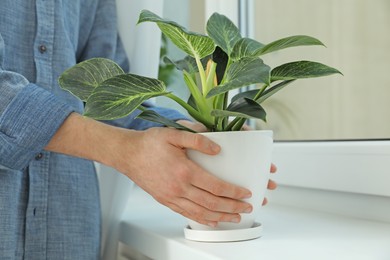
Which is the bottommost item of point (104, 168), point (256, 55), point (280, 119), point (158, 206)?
point (158, 206)

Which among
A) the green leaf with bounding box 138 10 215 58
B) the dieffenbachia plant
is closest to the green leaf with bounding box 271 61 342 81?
the dieffenbachia plant

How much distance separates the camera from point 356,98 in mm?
1046

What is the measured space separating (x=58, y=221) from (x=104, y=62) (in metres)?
0.34

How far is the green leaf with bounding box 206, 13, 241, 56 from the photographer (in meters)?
0.77

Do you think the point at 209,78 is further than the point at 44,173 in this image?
No

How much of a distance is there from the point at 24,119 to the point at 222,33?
321mm

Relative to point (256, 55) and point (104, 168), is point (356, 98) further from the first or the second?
point (104, 168)

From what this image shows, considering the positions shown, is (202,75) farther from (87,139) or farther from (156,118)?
(87,139)

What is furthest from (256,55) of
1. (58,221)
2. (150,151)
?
(58,221)

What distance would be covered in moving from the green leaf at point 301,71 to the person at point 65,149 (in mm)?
134

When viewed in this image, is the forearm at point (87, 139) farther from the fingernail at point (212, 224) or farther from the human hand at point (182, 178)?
the fingernail at point (212, 224)

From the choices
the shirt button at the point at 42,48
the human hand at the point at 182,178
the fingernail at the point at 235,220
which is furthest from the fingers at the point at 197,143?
the shirt button at the point at 42,48

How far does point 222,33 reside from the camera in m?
0.78

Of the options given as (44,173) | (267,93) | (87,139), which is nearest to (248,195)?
(267,93)
